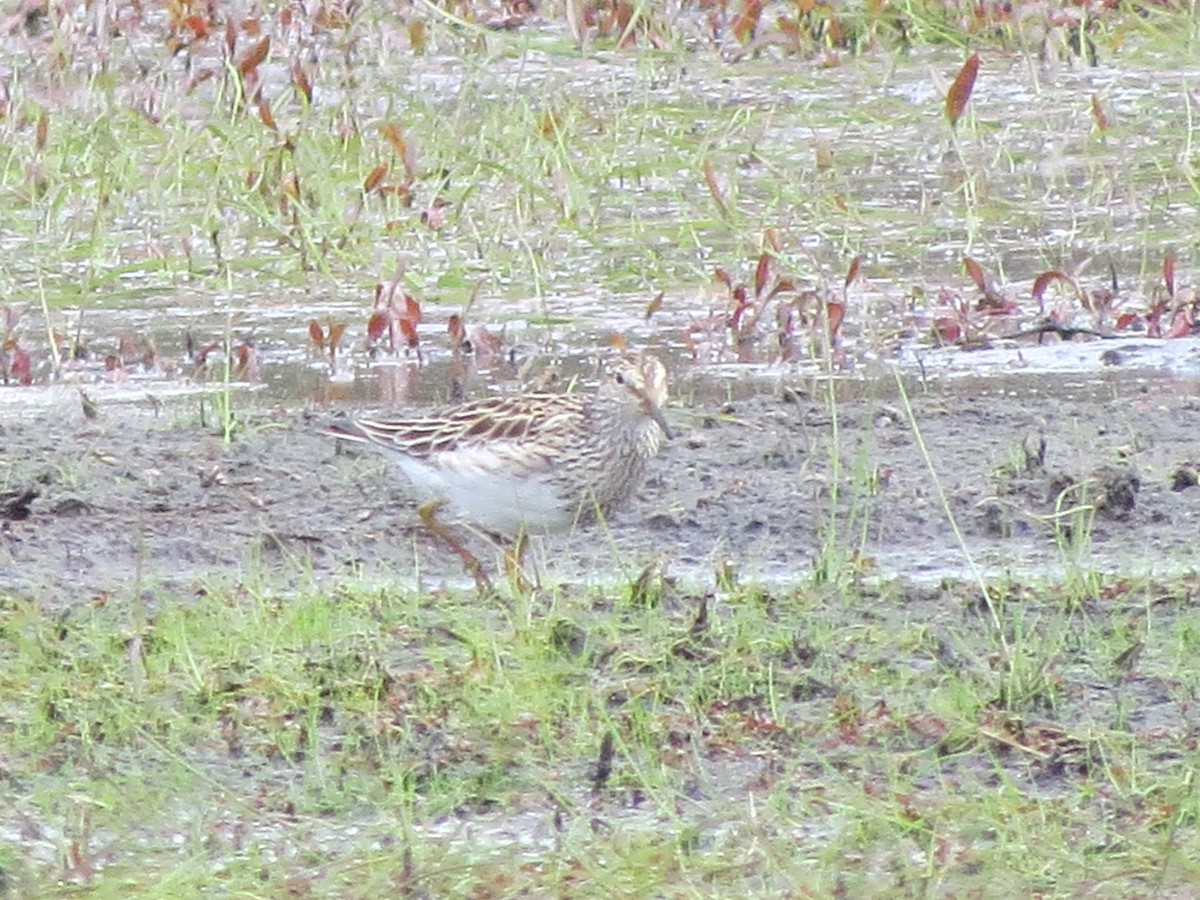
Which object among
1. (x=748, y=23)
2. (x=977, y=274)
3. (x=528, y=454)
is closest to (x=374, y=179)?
Answer: (x=977, y=274)

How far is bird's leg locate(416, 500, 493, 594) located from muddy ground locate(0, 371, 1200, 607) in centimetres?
6

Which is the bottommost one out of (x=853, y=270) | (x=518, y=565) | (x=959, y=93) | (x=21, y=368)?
(x=21, y=368)

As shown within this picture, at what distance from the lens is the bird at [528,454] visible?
7.23m

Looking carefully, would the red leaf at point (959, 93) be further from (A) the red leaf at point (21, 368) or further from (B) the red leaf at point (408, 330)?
(A) the red leaf at point (21, 368)

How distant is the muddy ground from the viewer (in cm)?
704

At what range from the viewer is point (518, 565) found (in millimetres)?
6555

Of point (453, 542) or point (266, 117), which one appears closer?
point (453, 542)

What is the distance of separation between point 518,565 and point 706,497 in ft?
3.85

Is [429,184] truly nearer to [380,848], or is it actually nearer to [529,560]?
[529,560]

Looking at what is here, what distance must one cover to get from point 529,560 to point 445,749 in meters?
1.82

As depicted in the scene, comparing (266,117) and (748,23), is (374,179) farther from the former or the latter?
(748,23)

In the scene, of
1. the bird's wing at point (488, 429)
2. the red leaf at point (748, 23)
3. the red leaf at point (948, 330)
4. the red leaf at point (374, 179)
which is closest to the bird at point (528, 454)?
the bird's wing at point (488, 429)

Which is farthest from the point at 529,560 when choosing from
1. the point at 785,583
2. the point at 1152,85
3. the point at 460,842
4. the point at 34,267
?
the point at 1152,85

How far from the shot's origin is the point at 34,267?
34.9ft
